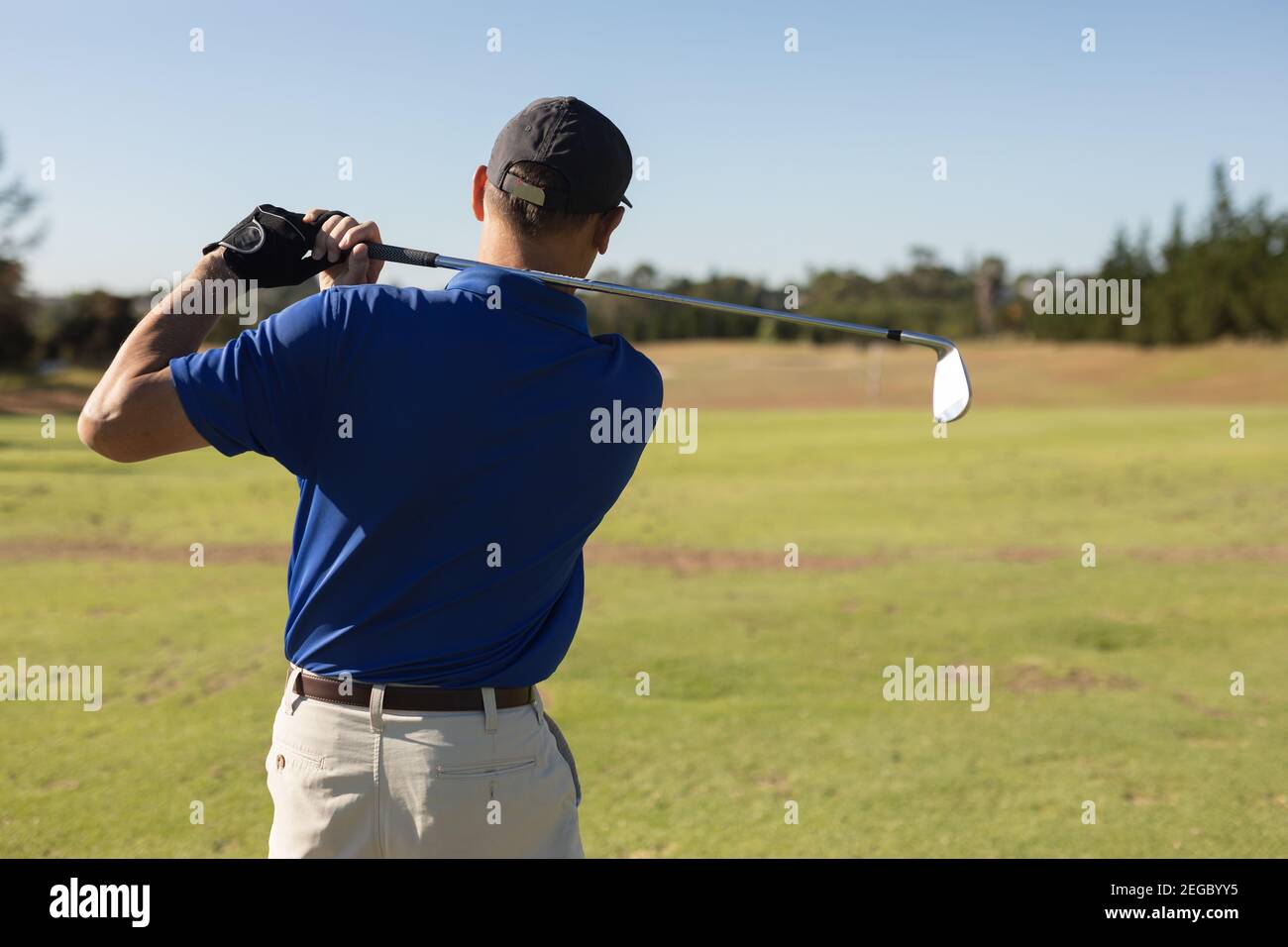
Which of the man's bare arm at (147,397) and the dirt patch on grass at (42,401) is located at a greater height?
the dirt patch on grass at (42,401)

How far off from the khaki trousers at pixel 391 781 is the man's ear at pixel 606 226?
3.16ft

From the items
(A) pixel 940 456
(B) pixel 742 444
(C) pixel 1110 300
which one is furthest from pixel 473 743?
(C) pixel 1110 300

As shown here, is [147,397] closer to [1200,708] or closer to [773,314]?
[773,314]

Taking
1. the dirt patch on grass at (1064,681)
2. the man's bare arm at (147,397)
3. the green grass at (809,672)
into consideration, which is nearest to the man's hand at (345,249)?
the man's bare arm at (147,397)

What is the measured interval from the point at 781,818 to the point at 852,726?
65.6 inches

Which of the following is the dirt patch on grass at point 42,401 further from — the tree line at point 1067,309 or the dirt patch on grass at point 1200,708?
the dirt patch on grass at point 1200,708

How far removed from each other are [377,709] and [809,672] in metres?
6.49

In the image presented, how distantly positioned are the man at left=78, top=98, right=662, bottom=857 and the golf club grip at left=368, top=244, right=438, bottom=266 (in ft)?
0.11

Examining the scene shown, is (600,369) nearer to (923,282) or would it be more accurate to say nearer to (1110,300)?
(1110,300)

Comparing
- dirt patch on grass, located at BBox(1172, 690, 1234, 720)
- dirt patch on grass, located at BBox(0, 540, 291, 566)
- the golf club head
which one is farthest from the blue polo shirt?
dirt patch on grass, located at BBox(0, 540, 291, 566)

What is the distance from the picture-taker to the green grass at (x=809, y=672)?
5.46m

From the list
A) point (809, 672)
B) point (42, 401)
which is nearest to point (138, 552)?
point (809, 672)
